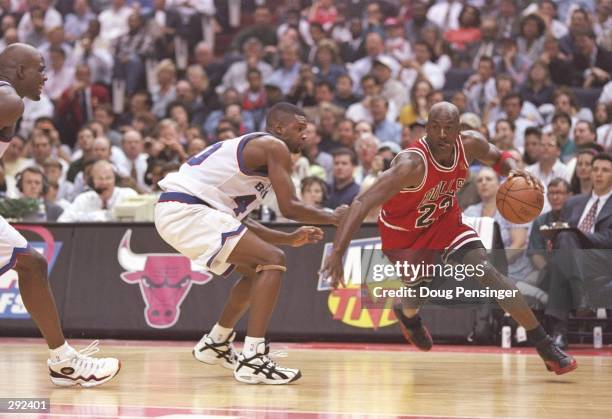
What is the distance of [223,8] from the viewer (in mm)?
17797

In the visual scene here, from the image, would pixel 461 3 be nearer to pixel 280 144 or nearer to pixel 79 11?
pixel 79 11

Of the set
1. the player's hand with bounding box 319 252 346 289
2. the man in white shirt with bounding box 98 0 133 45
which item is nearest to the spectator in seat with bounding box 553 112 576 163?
the player's hand with bounding box 319 252 346 289

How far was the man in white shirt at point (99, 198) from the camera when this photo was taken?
1105cm

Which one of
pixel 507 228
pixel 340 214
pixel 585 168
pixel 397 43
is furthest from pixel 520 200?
pixel 397 43

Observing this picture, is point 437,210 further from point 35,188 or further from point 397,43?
point 397,43

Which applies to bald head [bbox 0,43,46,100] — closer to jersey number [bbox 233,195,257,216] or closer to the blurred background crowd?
jersey number [bbox 233,195,257,216]

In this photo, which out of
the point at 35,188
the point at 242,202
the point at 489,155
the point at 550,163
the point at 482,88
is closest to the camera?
the point at 242,202

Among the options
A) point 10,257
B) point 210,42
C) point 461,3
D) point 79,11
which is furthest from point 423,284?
point 79,11

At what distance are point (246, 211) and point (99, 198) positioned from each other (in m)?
4.61

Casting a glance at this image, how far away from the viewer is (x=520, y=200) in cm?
729

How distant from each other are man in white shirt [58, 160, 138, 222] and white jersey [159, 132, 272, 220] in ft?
14.1

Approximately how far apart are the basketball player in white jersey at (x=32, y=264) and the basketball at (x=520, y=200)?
2.98 meters

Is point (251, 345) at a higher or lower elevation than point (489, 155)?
lower

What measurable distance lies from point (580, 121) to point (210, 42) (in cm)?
765
